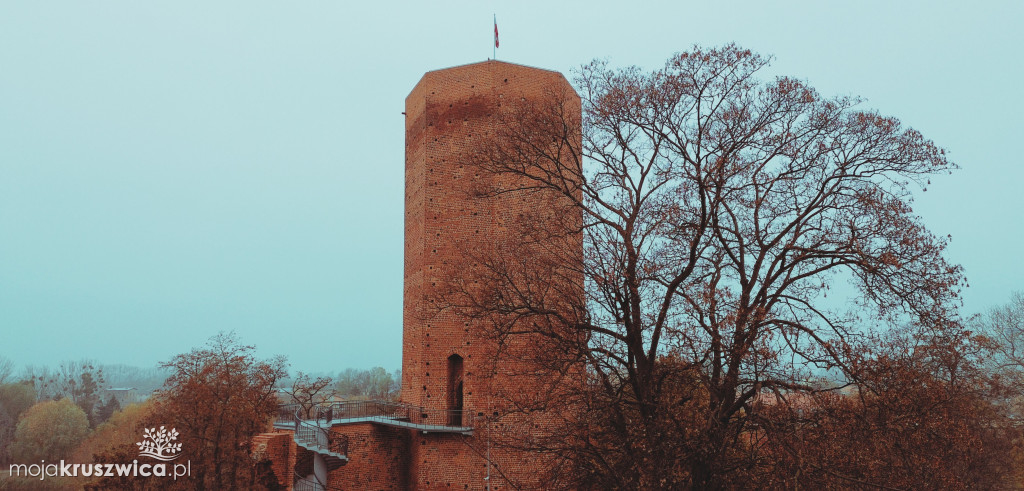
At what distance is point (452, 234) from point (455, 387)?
419cm

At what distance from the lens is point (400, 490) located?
68.8 feet

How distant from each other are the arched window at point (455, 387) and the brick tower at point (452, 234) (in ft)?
0.09

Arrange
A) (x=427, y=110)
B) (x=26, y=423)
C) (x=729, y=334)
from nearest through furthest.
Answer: (x=729, y=334) < (x=427, y=110) < (x=26, y=423)

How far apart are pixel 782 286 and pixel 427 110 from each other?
44.0ft

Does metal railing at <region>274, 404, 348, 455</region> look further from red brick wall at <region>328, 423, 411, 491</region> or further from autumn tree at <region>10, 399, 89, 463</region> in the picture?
autumn tree at <region>10, 399, 89, 463</region>

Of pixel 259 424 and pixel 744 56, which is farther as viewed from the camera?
pixel 259 424

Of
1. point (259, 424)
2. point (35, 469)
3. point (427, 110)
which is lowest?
point (35, 469)

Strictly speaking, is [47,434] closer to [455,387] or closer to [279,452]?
[279,452]

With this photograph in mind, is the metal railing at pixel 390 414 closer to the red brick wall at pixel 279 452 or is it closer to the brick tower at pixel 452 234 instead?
the brick tower at pixel 452 234

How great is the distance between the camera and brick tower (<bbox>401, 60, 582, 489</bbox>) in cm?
1995

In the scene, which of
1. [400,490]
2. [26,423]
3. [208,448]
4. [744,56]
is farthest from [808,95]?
[26,423]

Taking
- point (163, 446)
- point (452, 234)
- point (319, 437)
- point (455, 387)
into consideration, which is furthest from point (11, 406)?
point (452, 234)

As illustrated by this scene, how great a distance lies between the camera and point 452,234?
20797 millimetres

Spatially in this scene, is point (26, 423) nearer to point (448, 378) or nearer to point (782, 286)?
point (448, 378)
